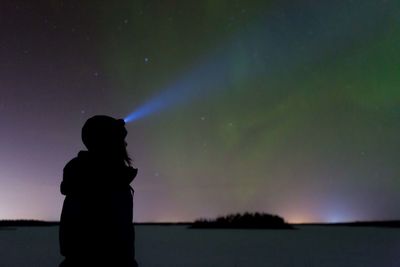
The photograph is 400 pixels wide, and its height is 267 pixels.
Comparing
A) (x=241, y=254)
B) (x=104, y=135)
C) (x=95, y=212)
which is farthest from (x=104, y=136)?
(x=241, y=254)

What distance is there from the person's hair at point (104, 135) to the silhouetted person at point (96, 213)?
3cm

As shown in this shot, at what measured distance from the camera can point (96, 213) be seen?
11.5 ft

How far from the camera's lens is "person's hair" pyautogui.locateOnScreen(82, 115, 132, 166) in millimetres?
3672

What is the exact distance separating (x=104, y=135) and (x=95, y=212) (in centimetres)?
60

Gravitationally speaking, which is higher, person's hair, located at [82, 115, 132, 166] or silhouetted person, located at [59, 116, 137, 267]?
person's hair, located at [82, 115, 132, 166]

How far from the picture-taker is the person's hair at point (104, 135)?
3672 millimetres

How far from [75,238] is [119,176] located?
21.5 inches

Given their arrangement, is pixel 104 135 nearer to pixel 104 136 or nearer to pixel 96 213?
pixel 104 136

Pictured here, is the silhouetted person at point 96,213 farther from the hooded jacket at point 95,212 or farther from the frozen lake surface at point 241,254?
the frozen lake surface at point 241,254

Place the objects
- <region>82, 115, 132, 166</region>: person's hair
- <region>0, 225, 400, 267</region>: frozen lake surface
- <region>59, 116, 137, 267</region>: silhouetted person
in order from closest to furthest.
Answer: <region>59, 116, 137, 267</region>: silhouetted person, <region>82, 115, 132, 166</region>: person's hair, <region>0, 225, 400, 267</region>: frozen lake surface

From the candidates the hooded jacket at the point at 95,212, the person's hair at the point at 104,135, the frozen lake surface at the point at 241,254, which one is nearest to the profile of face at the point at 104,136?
the person's hair at the point at 104,135

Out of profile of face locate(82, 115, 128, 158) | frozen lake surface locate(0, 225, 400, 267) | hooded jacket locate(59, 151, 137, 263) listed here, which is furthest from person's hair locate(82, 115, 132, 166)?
frozen lake surface locate(0, 225, 400, 267)

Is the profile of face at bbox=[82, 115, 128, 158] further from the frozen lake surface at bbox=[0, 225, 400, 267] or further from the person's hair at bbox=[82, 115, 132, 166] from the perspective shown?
the frozen lake surface at bbox=[0, 225, 400, 267]

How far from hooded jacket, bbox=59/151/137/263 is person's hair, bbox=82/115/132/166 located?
138 mm
